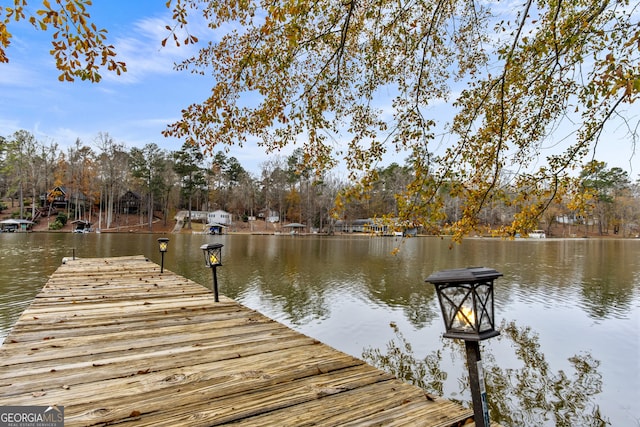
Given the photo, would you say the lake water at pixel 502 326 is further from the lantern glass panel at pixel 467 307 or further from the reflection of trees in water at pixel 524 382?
the lantern glass panel at pixel 467 307

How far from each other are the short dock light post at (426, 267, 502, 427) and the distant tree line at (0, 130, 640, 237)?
4004 cm

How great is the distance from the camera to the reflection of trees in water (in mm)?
4477

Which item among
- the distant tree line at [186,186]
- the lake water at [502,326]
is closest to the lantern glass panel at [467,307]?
the lake water at [502,326]

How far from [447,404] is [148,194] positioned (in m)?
59.3

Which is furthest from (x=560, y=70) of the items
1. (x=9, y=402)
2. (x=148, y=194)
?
(x=148, y=194)

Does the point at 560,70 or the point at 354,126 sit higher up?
the point at 560,70

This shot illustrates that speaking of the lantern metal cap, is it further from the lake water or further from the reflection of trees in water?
the reflection of trees in water

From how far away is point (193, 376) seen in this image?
287 cm

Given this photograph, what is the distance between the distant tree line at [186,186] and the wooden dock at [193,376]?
37620mm

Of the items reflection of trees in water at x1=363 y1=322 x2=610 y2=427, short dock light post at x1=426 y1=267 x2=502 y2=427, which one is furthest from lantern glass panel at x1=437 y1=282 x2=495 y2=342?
reflection of trees in water at x1=363 y1=322 x2=610 y2=427

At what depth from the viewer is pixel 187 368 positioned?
3043 mm

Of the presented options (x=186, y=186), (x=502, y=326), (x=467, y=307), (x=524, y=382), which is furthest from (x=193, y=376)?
(x=186, y=186)

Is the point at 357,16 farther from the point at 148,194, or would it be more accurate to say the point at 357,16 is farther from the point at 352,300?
the point at 148,194

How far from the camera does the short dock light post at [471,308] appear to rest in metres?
1.64
